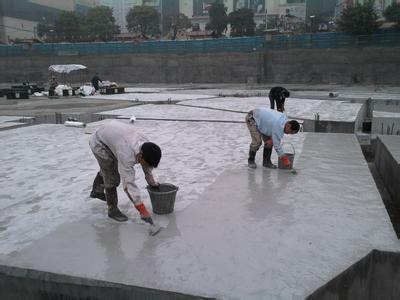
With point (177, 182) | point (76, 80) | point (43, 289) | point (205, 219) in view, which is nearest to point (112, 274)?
point (43, 289)

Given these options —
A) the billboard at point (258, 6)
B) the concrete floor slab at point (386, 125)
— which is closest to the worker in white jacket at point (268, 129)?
the concrete floor slab at point (386, 125)

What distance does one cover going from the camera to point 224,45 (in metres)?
30.9

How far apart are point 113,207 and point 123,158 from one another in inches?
29.1

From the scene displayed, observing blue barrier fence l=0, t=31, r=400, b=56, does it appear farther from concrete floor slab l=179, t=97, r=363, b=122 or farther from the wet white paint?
the wet white paint

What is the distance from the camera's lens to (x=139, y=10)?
5744cm

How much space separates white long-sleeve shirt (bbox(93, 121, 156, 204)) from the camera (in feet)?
10.6

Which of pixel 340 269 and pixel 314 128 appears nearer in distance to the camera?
pixel 340 269

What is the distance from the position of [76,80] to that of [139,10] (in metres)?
27.3

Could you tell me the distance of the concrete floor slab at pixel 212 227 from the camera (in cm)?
280

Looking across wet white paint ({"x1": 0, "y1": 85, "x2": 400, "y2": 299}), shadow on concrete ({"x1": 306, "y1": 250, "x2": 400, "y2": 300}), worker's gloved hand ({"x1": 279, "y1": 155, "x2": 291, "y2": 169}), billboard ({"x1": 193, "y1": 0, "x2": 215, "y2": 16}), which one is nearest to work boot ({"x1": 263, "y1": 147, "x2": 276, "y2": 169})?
wet white paint ({"x1": 0, "y1": 85, "x2": 400, "y2": 299})

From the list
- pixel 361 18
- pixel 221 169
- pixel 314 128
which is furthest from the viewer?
pixel 361 18

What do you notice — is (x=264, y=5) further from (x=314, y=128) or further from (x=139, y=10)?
(x=314, y=128)

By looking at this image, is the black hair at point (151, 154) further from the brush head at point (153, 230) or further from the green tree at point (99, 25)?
the green tree at point (99, 25)

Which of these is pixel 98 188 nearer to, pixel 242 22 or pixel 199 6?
pixel 242 22
